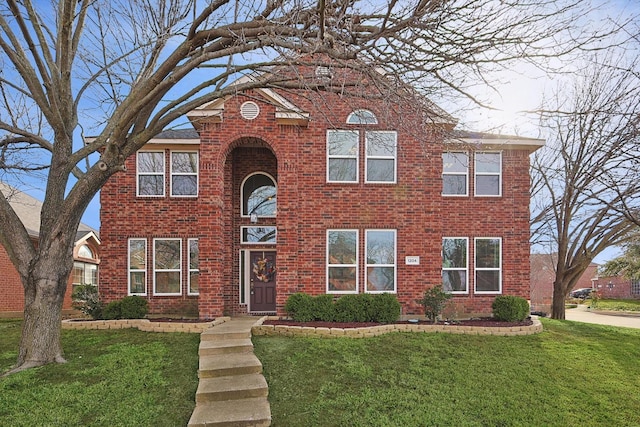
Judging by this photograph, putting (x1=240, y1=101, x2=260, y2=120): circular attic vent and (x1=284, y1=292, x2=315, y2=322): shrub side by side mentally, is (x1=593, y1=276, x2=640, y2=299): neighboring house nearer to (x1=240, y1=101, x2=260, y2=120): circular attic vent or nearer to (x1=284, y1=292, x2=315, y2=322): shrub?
(x1=284, y1=292, x2=315, y2=322): shrub

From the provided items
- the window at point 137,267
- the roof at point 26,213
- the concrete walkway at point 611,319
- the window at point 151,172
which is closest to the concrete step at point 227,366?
the window at point 137,267

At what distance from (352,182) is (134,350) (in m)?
7.15

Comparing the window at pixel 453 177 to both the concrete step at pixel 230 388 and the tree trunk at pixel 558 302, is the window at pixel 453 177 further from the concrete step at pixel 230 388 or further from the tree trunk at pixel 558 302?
the concrete step at pixel 230 388

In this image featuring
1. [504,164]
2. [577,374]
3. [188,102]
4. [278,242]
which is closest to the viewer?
[577,374]

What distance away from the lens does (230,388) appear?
235 inches

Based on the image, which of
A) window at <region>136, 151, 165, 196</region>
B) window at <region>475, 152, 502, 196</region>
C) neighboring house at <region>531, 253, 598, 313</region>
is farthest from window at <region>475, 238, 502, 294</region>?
neighboring house at <region>531, 253, 598, 313</region>

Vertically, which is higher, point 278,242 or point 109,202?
point 109,202

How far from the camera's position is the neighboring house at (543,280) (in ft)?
102

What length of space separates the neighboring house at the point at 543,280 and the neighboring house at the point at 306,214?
55.9ft

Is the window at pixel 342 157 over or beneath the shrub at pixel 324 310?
over

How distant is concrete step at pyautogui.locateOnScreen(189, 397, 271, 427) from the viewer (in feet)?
16.8

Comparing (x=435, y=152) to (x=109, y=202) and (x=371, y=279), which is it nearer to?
(x=371, y=279)

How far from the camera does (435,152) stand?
11.9 metres

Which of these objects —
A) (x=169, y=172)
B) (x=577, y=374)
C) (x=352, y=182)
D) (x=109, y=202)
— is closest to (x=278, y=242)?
(x=352, y=182)
